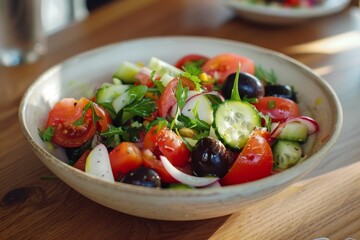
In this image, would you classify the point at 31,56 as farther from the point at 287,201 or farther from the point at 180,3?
the point at 287,201

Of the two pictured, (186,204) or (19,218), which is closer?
(186,204)

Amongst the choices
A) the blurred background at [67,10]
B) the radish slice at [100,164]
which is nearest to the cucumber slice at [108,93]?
the radish slice at [100,164]

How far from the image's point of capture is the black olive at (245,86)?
4.17ft

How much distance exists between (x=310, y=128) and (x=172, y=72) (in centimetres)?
39

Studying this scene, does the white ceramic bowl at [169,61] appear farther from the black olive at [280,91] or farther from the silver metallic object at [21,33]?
the silver metallic object at [21,33]

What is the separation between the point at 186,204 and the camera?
92 centimetres

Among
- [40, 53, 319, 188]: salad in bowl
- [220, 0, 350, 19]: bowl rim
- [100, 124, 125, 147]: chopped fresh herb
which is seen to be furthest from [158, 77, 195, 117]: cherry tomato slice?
[220, 0, 350, 19]: bowl rim

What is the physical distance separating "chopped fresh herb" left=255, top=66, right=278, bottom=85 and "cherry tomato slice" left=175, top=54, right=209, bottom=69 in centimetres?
17

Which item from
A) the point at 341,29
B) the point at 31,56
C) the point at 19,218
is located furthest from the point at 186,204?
the point at 341,29

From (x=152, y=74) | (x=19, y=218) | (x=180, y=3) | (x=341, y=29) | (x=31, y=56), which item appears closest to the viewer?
(x=19, y=218)

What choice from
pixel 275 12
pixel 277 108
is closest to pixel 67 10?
pixel 275 12

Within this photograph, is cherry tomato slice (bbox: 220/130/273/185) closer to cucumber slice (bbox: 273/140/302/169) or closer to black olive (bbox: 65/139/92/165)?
cucumber slice (bbox: 273/140/302/169)

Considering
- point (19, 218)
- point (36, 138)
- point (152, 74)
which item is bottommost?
point (19, 218)

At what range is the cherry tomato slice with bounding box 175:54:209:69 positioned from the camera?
1.50m
